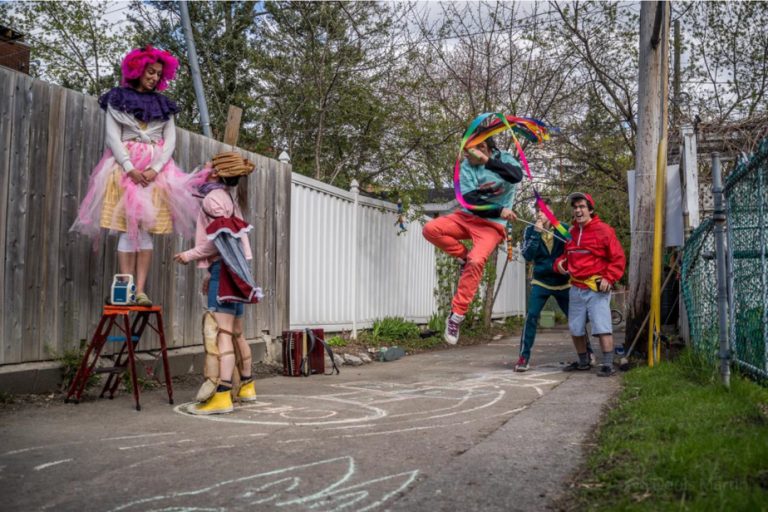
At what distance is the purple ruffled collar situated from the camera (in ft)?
18.6

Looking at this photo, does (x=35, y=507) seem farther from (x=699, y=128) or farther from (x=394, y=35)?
(x=394, y=35)

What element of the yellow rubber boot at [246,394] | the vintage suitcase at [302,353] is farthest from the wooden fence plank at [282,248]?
the yellow rubber boot at [246,394]

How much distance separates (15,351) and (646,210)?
6.57 metres

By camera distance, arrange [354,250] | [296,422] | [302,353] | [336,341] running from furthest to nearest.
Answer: [354,250] → [336,341] → [302,353] → [296,422]

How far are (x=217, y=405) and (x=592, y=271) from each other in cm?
411

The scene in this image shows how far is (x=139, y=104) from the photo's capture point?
5758 millimetres

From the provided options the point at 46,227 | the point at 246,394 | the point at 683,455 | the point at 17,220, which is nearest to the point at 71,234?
the point at 46,227

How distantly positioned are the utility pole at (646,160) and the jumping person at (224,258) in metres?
4.77

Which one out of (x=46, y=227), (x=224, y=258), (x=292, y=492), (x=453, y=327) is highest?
(x=46, y=227)

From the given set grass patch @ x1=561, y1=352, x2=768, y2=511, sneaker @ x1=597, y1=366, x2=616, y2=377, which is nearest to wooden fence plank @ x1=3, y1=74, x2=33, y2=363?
grass patch @ x1=561, y1=352, x2=768, y2=511

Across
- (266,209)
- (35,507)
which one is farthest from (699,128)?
(35,507)

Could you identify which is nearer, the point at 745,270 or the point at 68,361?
the point at 745,270

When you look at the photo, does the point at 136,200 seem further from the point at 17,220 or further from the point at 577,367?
the point at 577,367

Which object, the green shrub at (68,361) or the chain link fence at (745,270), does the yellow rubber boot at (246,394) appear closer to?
the green shrub at (68,361)
